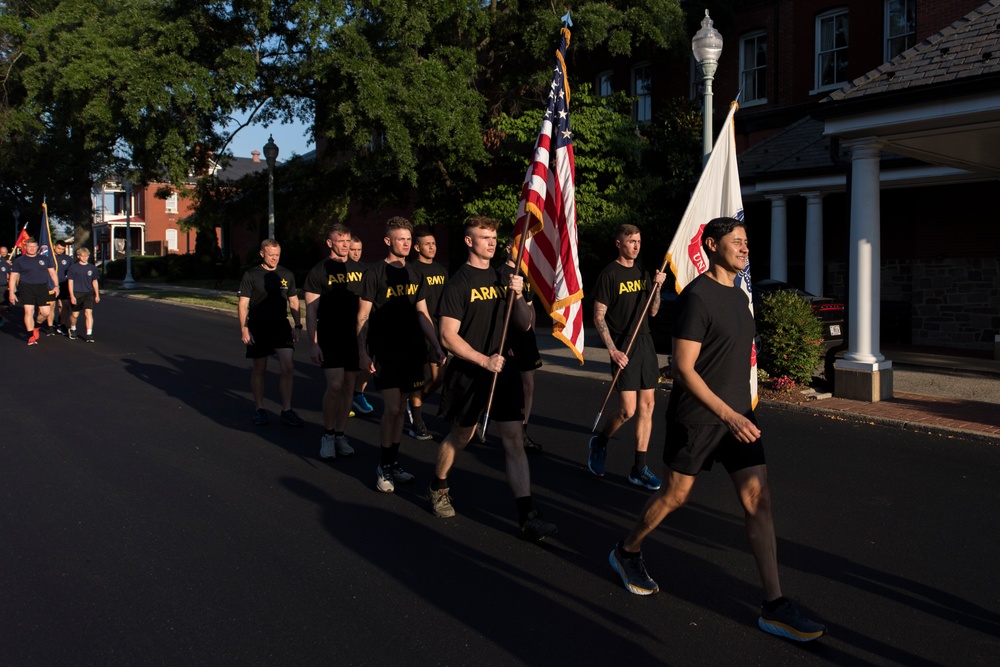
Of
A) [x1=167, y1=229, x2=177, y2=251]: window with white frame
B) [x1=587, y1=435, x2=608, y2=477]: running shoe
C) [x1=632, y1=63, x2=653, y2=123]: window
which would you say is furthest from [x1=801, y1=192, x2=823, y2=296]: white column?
[x1=167, y1=229, x2=177, y2=251]: window with white frame

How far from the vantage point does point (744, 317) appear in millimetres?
4109

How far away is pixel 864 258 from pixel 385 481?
704 centimetres

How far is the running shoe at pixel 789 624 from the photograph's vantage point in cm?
379

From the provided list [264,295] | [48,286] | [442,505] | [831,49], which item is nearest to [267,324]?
[264,295]

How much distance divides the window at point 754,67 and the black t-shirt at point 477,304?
56.3ft

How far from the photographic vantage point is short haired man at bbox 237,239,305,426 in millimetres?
8594

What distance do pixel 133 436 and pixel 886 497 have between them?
262 inches

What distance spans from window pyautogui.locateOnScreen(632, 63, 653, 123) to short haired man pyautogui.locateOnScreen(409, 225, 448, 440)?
675 inches

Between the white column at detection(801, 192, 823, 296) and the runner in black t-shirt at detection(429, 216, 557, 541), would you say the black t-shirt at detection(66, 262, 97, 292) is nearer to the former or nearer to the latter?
the runner in black t-shirt at detection(429, 216, 557, 541)

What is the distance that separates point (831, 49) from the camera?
1905 cm

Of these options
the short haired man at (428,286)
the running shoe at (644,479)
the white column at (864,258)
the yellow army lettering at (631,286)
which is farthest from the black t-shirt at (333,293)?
the white column at (864,258)

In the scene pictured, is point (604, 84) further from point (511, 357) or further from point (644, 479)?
point (511, 357)

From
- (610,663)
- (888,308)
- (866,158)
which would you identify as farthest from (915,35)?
(610,663)

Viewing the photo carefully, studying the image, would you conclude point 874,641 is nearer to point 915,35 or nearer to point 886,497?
point 886,497
